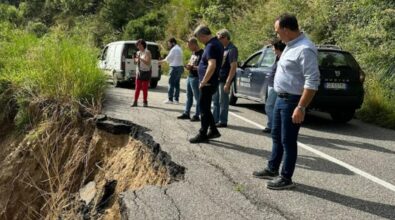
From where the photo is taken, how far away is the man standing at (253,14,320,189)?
15.9 ft

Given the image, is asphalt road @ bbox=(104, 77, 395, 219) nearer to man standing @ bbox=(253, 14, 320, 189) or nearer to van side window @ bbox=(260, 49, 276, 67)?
man standing @ bbox=(253, 14, 320, 189)

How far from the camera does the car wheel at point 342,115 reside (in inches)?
398

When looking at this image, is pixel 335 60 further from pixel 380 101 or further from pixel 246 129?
pixel 246 129

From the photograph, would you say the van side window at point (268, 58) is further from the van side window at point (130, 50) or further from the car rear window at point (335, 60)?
the van side window at point (130, 50)

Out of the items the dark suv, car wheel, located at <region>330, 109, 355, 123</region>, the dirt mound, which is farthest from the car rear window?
the dirt mound

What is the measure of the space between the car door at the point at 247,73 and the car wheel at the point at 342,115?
189cm

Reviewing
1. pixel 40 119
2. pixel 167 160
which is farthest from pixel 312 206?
pixel 40 119

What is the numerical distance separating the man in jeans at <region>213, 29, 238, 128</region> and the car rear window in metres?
2.03

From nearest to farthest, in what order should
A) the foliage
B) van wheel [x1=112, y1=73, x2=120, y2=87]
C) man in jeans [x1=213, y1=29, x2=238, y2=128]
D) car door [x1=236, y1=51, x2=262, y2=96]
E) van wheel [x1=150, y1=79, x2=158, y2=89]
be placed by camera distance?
1. man in jeans [x1=213, y1=29, x2=238, y2=128]
2. car door [x1=236, y1=51, x2=262, y2=96]
3. van wheel [x1=112, y1=73, x2=120, y2=87]
4. van wheel [x1=150, y1=79, x2=158, y2=89]
5. the foliage

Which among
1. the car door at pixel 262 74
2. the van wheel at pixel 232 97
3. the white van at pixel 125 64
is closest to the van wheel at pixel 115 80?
the white van at pixel 125 64

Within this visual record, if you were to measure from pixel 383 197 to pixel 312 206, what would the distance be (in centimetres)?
95

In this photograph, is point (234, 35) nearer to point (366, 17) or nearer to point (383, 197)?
point (366, 17)

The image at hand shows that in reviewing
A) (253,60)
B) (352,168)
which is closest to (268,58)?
(253,60)

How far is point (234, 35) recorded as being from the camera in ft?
76.8
